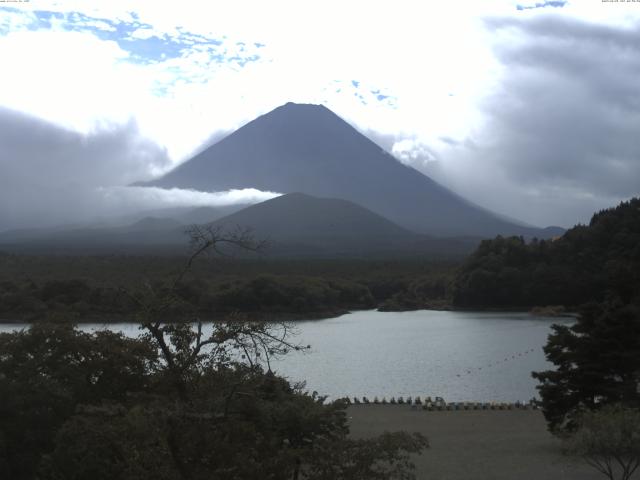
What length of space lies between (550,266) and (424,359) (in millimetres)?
26398

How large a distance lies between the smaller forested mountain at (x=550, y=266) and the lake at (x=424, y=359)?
6243 millimetres

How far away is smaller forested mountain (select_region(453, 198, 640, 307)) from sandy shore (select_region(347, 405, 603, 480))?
33320 mm

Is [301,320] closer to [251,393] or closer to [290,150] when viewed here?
[251,393]

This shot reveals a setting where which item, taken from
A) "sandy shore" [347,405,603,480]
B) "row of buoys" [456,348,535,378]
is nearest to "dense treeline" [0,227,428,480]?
"sandy shore" [347,405,603,480]

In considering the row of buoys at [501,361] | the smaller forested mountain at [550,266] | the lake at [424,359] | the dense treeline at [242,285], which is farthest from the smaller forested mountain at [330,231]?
the row of buoys at [501,361]

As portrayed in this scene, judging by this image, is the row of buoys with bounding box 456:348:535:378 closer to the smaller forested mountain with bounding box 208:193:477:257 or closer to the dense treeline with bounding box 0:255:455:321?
the dense treeline with bounding box 0:255:455:321

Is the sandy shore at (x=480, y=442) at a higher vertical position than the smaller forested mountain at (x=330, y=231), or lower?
lower

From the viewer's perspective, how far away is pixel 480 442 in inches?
543

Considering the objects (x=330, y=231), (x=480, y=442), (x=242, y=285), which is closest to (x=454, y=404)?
(x=480, y=442)

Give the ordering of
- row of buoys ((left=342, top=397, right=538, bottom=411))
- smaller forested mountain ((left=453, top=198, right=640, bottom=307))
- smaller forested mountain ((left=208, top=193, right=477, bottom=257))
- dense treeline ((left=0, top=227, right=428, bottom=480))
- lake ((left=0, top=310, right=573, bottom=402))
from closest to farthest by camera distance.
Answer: dense treeline ((left=0, top=227, right=428, bottom=480))
row of buoys ((left=342, top=397, right=538, bottom=411))
lake ((left=0, top=310, right=573, bottom=402))
smaller forested mountain ((left=453, top=198, right=640, bottom=307))
smaller forested mountain ((left=208, top=193, right=477, bottom=257))

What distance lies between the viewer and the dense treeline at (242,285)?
142 ft

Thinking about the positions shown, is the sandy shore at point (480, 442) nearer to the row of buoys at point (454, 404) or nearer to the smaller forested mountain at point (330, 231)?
the row of buoys at point (454, 404)

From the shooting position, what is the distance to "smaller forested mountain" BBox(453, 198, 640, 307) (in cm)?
4997

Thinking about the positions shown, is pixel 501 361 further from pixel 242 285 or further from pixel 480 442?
pixel 242 285
